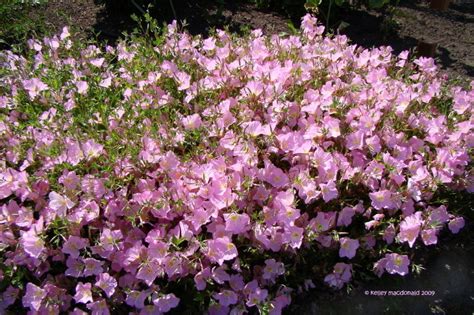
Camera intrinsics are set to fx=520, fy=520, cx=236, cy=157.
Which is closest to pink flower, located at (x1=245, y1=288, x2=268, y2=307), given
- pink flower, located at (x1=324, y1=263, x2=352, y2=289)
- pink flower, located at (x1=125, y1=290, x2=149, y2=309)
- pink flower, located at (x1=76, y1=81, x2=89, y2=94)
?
pink flower, located at (x1=324, y1=263, x2=352, y2=289)

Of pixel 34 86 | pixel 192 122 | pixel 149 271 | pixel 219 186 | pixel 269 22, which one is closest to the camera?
pixel 149 271

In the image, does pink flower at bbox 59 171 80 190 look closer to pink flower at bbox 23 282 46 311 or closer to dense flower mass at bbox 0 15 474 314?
dense flower mass at bbox 0 15 474 314

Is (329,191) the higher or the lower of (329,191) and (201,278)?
the higher

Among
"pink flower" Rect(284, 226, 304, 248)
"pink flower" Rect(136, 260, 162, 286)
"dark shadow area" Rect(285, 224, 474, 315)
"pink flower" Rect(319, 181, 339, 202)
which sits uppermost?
"pink flower" Rect(319, 181, 339, 202)

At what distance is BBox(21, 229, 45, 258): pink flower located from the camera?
195 centimetres

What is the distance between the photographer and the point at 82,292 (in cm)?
197

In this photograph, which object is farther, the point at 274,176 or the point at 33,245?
the point at 274,176

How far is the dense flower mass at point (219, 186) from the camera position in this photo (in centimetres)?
199

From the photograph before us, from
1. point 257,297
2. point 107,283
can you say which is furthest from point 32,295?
point 257,297

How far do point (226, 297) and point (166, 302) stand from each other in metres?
0.23

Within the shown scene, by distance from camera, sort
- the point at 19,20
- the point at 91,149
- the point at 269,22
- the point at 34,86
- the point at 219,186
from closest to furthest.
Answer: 1. the point at 219,186
2. the point at 91,149
3. the point at 34,86
4. the point at 19,20
5. the point at 269,22

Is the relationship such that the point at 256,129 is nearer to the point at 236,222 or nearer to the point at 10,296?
the point at 236,222

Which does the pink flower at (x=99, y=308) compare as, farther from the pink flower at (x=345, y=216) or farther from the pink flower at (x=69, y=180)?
the pink flower at (x=345, y=216)

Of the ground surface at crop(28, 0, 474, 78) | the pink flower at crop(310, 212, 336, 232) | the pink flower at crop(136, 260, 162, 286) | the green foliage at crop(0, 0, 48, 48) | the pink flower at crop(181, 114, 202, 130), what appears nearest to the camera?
the pink flower at crop(136, 260, 162, 286)
